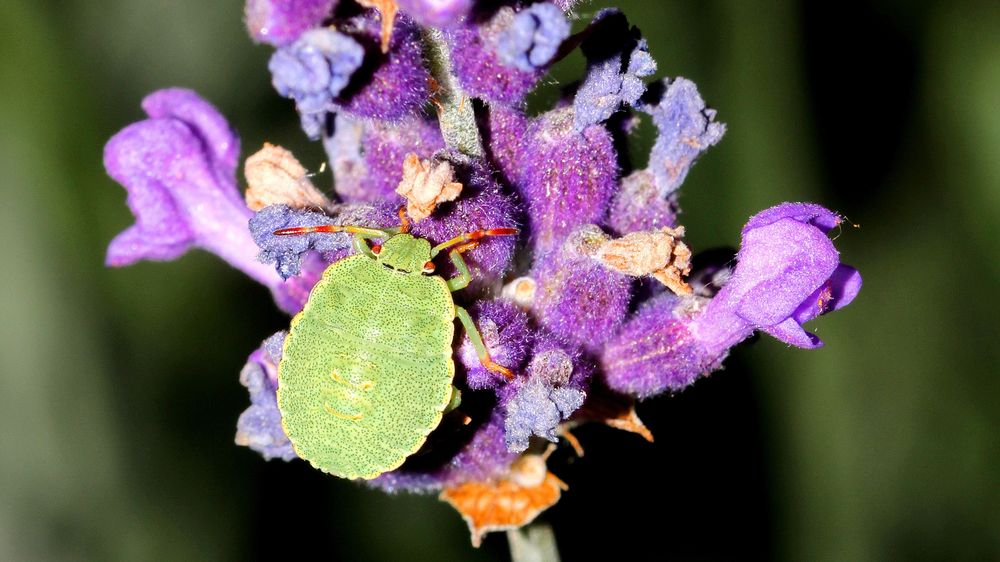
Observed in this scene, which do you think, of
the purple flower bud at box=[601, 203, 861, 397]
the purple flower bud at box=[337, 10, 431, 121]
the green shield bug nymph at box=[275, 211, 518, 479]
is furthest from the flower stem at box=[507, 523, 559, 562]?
the purple flower bud at box=[337, 10, 431, 121]

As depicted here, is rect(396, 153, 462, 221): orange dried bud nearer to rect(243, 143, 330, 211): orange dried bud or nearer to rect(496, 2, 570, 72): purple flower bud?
rect(496, 2, 570, 72): purple flower bud

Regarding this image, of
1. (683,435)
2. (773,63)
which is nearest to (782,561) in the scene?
(683,435)

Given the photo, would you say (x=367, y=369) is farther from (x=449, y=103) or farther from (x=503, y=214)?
(x=449, y=103)

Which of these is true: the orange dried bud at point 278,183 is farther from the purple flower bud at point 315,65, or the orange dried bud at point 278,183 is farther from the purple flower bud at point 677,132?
the purple flower bud at point 677,132

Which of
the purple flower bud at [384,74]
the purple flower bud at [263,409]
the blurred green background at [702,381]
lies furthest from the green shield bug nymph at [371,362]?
the blurred green background at [702,381]

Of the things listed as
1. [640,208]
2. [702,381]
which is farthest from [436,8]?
[702,381]

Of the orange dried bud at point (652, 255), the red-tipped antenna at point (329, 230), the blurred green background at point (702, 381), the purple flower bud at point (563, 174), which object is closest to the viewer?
the red-tipped antenna at point (329, 230)

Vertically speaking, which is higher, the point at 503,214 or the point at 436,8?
the point at 436,8
